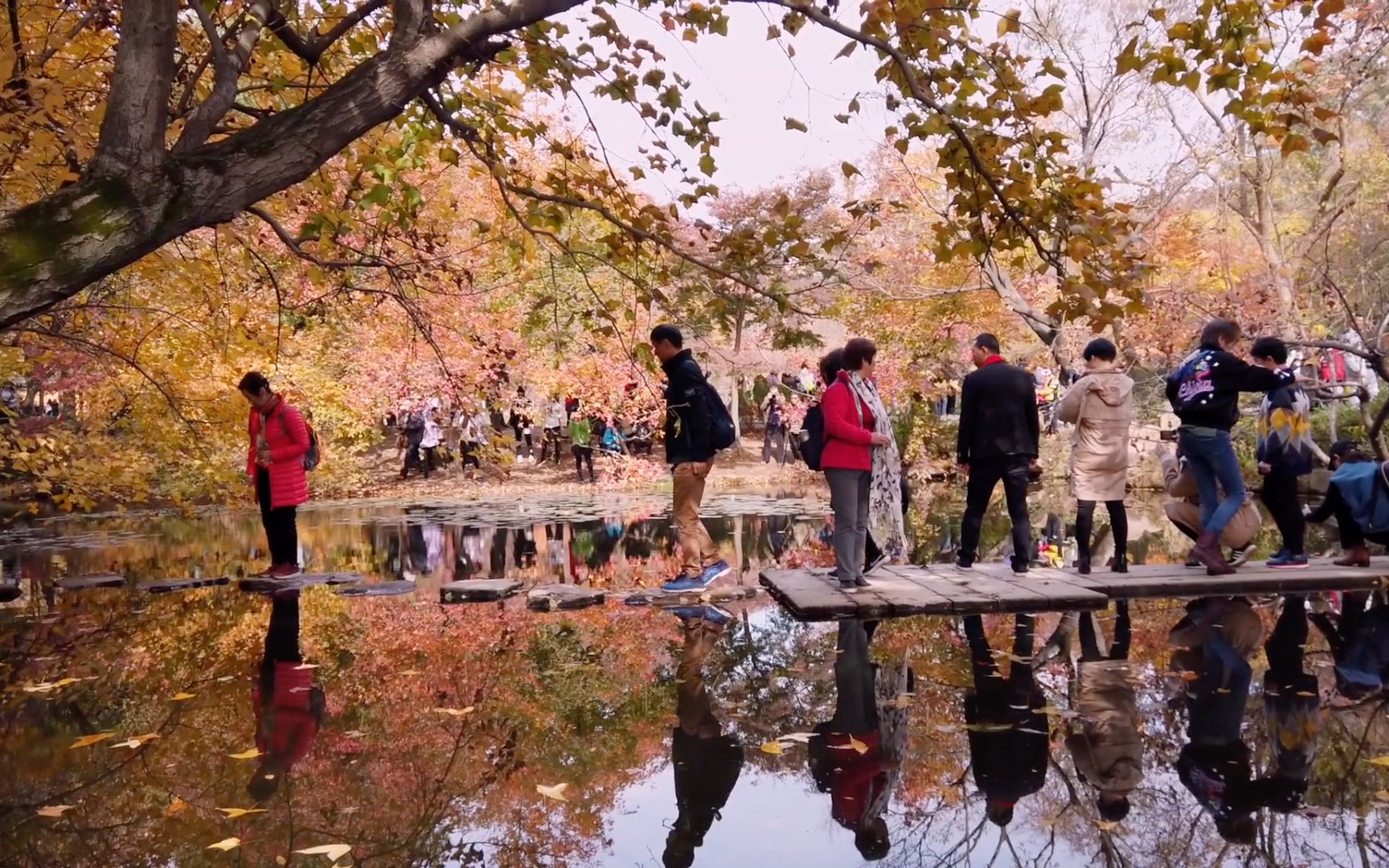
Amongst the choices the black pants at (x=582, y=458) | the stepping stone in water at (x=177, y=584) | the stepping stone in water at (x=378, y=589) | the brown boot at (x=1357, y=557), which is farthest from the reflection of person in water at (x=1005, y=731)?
the black pants at (x=582, y=458)

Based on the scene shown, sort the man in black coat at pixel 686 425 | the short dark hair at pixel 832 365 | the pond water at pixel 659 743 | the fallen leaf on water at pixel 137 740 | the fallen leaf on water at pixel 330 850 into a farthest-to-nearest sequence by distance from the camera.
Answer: the man in black coat at pixel 686 425 → the short dark hair at pixel 832 365 → the fallen leaf on water at pixel 137 740 → the pond water at pixel 659 743 → the fallen leaf on water at pixel 330 850

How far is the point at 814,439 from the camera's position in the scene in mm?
7723

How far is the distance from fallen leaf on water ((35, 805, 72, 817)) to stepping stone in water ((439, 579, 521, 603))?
4636 millimetres

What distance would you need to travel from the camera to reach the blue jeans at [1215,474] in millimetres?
7883

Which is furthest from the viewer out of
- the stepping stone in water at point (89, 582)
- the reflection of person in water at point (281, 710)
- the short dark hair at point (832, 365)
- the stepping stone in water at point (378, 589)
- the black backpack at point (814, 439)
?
the stepping stone in water at point (89, 582)

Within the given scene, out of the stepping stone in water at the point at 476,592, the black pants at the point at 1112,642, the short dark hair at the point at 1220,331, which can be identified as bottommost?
the black pants at the point at 1112,642

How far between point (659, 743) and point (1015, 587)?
4.06 m

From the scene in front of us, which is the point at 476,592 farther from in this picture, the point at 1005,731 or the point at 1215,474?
the point at 1215,474

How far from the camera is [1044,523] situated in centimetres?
1553

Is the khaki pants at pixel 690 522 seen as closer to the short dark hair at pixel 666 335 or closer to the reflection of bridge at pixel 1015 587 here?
the reflection of bridge at pixel 1015 587

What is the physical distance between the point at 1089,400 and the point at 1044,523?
769 centimetres

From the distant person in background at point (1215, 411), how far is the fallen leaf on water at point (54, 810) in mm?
7390

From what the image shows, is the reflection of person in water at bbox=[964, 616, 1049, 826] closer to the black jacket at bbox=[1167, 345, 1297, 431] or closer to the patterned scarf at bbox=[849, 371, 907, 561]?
the patterned scarf at bbox=[849, 371, 907, 561]

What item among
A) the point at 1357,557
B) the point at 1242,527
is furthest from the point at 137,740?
the point at 1357,557
